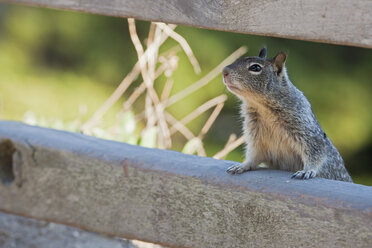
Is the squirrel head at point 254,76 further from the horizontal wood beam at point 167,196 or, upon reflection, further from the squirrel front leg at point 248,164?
the horizontal wood beam at point 167,196

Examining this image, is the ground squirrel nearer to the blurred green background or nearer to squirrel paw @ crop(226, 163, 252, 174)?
squirrel paw @ crop(226, 163, 252, 174)

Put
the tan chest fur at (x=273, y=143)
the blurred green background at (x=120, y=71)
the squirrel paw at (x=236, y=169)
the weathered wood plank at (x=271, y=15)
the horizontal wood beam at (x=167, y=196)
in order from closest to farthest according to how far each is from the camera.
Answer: the weathered wood plank at (x=271, y=15) < the horizontal wood beam at (x=167, y=196) < the squirrel paw at (x=236, y=169) < the tan chest fur at (x=273, y=143) < the blurred green background at (x=120, y=71)

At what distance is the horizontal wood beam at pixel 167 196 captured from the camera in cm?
164

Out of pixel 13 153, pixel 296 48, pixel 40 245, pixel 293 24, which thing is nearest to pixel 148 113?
pixel 40 245

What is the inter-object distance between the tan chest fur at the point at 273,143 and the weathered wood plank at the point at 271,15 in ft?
2.26

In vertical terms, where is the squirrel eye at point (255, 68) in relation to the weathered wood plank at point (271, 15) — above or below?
above

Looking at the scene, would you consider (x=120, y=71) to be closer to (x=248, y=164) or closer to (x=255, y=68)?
(x=255, y=68)

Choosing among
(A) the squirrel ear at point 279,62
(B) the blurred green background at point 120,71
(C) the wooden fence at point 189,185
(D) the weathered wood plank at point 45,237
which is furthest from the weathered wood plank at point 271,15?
(B) the blurred green background at point 120,71

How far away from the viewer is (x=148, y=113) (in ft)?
10.6

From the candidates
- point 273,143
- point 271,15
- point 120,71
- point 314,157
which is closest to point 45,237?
point 273,143

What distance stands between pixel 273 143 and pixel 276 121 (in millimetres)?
72

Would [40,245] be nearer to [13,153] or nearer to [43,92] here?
[13,153]

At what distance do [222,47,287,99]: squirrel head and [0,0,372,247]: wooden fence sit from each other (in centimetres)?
36

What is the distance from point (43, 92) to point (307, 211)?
3.63 m
